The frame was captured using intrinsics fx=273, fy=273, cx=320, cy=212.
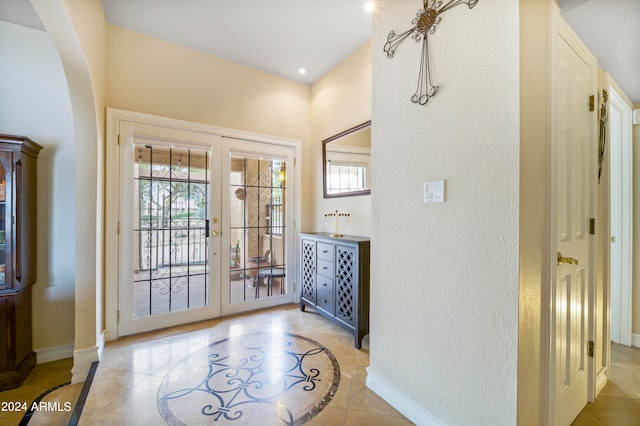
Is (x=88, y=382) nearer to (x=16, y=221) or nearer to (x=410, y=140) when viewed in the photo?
(x=16, y=221)

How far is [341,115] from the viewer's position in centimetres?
327

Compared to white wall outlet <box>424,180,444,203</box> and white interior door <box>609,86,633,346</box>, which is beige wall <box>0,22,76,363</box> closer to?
white wall outlet <box>424,180,444,203</box>

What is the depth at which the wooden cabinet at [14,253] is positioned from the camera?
203 cm

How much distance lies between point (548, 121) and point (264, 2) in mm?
2332

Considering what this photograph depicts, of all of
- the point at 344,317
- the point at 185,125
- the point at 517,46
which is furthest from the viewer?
the point at 185,125

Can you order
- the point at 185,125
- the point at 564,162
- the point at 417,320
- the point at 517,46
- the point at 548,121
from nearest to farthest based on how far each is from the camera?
the point at 517,46 → the point at 548,121 → the point at 564,162 → the point at 417,320 → the point at 185,125

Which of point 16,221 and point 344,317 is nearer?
point 16,221

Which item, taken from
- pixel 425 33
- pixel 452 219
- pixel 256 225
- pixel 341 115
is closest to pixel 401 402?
pixel 452 219

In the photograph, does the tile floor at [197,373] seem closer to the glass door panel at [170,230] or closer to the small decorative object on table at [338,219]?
the glass door panel at [170,230]

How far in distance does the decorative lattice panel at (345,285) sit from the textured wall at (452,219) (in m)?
0.70

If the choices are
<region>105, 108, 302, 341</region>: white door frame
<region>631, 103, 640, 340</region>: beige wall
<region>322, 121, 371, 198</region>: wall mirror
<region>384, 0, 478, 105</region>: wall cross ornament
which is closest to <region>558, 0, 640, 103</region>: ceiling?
<region>384, 0, 478, 105</region>: wall cross ornament

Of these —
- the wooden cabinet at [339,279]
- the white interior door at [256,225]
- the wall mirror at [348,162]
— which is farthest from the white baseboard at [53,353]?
the wall mirror at [348,162]

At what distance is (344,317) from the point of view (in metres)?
2.69

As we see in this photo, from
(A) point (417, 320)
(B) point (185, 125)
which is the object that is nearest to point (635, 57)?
(A) point (417, 320)
